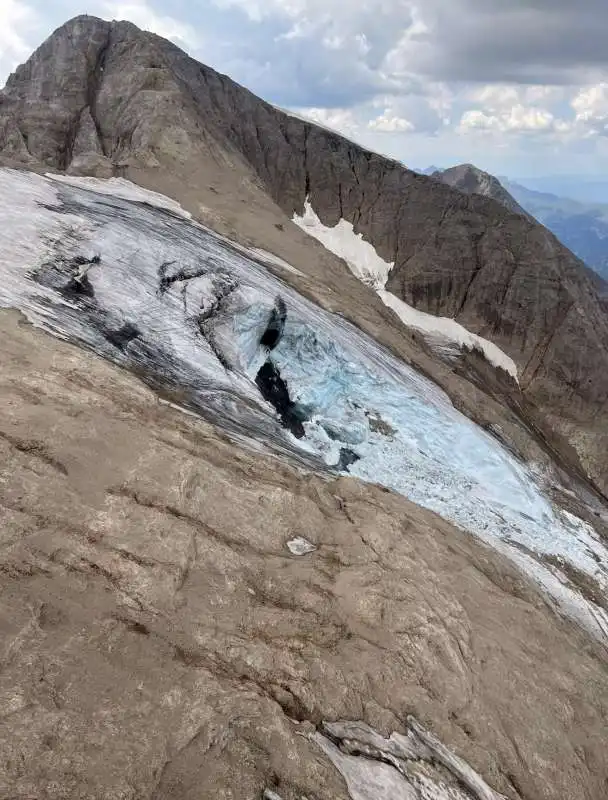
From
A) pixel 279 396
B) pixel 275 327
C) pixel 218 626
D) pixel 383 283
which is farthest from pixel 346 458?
pixel 383 283

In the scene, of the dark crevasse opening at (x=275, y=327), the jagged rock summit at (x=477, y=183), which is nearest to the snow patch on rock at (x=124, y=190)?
the dark crevasse opening at (x=275, y=327)

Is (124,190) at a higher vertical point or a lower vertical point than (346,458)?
higher

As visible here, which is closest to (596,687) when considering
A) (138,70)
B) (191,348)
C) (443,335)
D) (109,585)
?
(109,585)

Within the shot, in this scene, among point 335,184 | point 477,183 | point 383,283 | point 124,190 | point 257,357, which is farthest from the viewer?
point 477,183

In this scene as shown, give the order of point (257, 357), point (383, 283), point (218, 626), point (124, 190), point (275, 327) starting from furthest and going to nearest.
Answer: point (383, 283)
point (124, 190)
point (275, 327)
point (257, 357)
point (218, 626)

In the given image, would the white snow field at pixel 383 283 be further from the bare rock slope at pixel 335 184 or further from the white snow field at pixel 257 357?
the white snow field at pixel 257 357

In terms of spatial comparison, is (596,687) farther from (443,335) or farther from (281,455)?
(443,335)

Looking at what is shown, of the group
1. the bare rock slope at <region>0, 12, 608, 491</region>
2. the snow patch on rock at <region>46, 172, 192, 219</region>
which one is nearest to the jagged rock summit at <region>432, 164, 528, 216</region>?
the bare rock slope at <region>0, 12, 608, 491</region>

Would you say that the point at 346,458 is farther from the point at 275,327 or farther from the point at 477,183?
the point at 477,183
